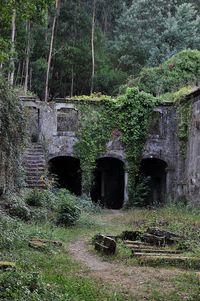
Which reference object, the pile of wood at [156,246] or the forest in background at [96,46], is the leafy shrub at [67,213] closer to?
the pile of wood at [156,246]

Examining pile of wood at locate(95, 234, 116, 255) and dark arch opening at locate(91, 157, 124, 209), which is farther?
dark arch opening at locate(91, 157, 124, 209)

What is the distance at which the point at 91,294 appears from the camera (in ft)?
24.1

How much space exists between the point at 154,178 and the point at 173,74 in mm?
7767

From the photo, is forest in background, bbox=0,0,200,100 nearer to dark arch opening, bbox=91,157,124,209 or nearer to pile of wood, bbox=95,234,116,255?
dark arch opening, bbox=91,157,124,209

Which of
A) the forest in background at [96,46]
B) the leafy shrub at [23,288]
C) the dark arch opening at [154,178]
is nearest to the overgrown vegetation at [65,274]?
the leafy shrub at [23,288]

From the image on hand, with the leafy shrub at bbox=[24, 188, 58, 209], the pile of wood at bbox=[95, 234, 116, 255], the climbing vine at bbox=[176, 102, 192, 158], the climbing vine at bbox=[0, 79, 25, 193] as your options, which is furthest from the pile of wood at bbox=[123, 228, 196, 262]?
the climbing vine at bbox=[176, 102, 192, 158]

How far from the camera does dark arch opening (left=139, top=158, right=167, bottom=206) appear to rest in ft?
87.1

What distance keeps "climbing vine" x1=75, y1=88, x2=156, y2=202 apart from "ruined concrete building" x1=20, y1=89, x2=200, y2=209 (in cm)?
36

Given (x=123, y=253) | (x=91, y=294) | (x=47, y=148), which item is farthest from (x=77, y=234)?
(x=47, y=148)

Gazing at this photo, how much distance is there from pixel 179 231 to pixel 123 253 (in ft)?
11.3

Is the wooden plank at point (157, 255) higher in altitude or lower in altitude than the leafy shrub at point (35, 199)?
lower

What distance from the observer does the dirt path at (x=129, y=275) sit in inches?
317

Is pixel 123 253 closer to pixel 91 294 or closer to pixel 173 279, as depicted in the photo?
pixel 173 279

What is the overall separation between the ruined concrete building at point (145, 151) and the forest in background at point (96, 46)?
1006 centimetres
